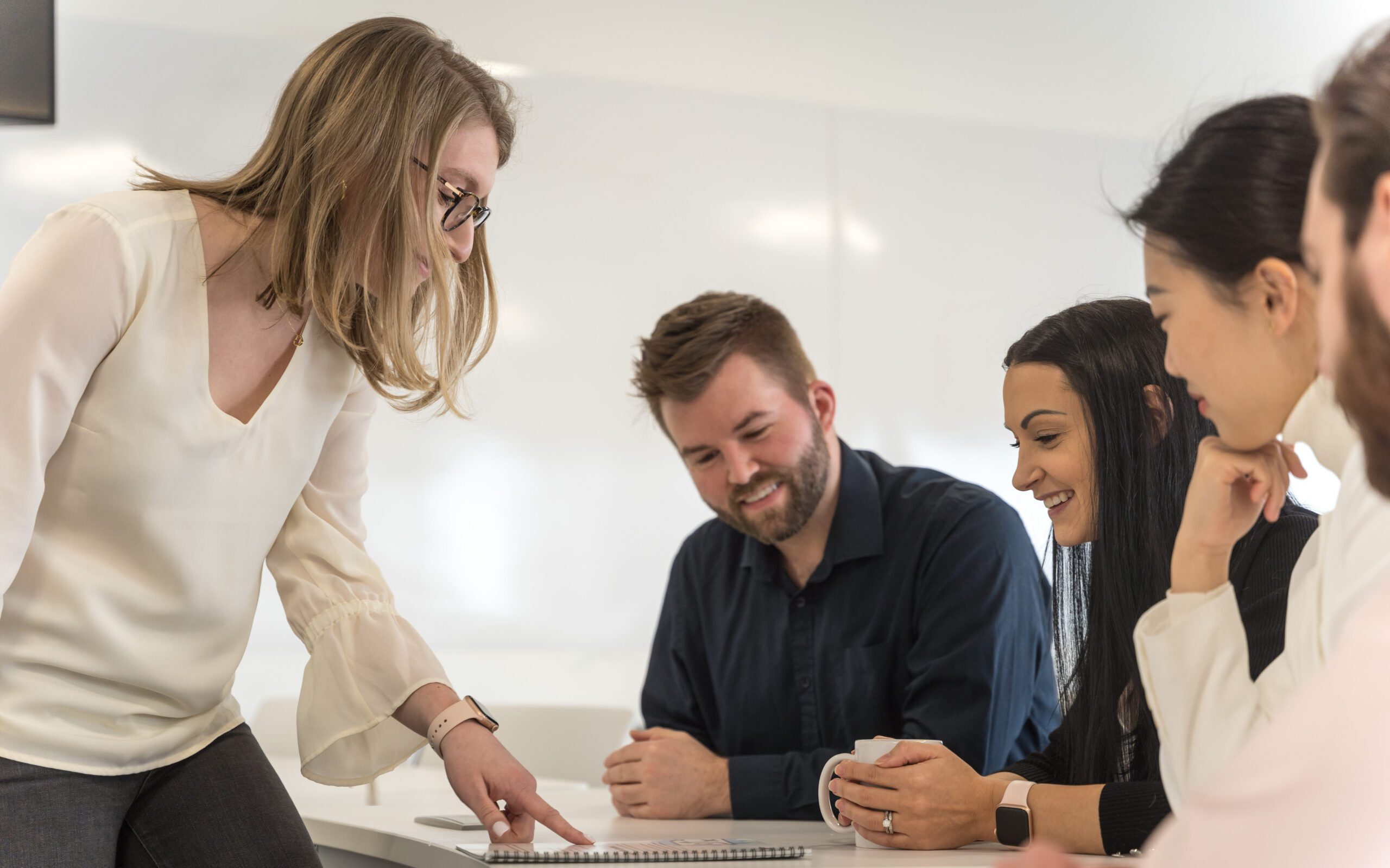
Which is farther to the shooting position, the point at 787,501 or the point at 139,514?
the point at 787,501

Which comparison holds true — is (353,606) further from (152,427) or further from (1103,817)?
(1103,817)

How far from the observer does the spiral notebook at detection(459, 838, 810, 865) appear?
3.29ft

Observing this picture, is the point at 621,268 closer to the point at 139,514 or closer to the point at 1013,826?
the point at 139,514

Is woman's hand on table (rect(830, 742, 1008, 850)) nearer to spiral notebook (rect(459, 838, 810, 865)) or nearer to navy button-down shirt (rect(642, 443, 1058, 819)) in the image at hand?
spiral notebook (rect(459, 838, 810, 865))

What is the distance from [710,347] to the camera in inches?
79.8

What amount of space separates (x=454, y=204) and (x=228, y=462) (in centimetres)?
37

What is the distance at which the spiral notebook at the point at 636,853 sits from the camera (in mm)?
1004

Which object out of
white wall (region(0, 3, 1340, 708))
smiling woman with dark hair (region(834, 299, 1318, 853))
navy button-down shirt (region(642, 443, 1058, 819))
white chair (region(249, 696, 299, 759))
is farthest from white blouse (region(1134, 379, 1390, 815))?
white wall (region(0, 3, 1340, 708))

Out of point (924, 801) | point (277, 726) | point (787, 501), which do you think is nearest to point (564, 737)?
point (277, 726)

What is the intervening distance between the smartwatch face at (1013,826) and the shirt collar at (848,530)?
2.56 feet

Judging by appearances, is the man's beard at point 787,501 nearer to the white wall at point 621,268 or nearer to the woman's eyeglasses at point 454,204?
the woman's eyeglasses at point 454,204

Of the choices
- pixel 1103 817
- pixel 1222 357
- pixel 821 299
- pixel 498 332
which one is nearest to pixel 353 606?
pixel 1103 817

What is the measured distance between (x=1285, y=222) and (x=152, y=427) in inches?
39.4

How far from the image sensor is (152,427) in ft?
3.83
